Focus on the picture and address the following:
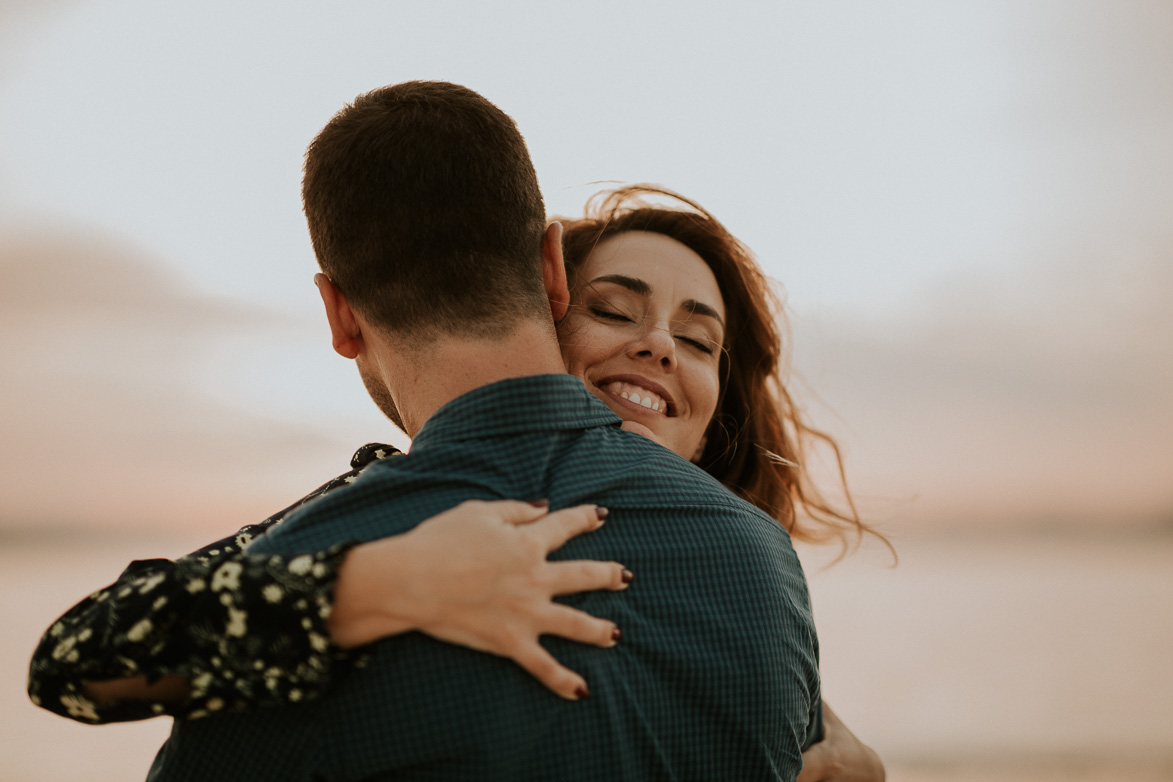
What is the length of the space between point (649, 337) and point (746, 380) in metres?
0.92

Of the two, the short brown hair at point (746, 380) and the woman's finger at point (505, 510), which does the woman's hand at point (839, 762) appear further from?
the woman's finger at point (505, 510)

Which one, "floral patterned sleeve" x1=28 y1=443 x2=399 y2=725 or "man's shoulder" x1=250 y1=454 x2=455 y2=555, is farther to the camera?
"man's shoulder" x1=250 y1=454 x2=455 y2=555

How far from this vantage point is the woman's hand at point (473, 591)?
50.3 inches

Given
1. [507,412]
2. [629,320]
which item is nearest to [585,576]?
[507,412]

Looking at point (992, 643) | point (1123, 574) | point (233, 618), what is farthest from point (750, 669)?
point (1123, 574)

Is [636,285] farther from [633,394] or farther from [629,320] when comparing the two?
[633,394]

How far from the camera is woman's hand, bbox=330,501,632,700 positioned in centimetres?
128

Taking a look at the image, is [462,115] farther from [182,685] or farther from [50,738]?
[50,738]

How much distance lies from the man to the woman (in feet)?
0.22

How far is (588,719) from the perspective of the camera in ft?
4.35

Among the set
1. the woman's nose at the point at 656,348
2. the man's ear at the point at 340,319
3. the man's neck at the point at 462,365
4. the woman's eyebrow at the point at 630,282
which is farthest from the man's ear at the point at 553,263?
the woman's eyebrow at the point at 630,282

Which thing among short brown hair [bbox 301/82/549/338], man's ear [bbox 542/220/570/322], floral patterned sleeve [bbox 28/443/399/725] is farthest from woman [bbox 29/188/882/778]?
man's ear [bbox 542/220/570/322]

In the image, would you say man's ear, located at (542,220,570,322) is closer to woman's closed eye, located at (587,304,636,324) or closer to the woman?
the woman

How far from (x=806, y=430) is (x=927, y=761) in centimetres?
569
